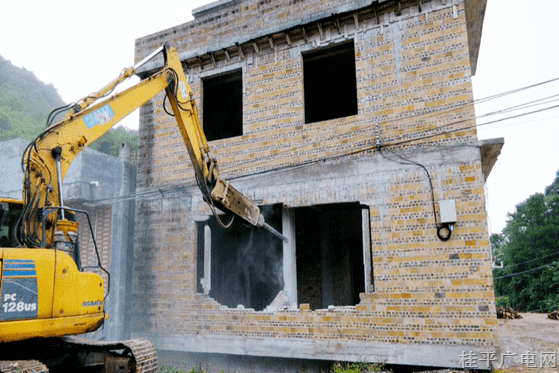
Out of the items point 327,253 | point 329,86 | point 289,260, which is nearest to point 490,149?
point 289,260

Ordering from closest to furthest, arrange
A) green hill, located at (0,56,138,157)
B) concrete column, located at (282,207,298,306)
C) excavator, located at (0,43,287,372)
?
1. excavator, located at (0,43,287,372)
2. concrete column, located at (282,207,298,306)
3. green hill, located at (0,56,138,157)

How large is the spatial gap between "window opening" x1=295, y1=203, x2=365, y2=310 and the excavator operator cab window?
26.3 feet

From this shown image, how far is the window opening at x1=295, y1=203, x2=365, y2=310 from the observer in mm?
12805

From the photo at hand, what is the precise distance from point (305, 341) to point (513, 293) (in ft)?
96.2

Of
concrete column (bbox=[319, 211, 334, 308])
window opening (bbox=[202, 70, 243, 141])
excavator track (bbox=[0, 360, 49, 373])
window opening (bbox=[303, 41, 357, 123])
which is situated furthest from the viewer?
window opening (bbox=[202, 70, 243, 141])

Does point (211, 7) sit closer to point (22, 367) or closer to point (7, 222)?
point (7, 222)

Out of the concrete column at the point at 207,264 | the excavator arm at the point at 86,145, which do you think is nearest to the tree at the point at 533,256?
the concrete column at the point at 207,264

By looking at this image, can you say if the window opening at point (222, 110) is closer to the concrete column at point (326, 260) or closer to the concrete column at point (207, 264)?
the concrete column at point (207, 264)

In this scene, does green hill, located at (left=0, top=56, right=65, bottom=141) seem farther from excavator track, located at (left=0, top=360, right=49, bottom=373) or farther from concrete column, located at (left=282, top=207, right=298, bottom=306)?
excavator track, located at (left=0, top=360, right=49, bottom=373)

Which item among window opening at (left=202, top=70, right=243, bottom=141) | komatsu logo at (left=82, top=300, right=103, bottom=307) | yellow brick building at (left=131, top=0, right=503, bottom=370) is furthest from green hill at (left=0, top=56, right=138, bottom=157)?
komatsu logo at (left=82, top=300, right=103, bottom=307)

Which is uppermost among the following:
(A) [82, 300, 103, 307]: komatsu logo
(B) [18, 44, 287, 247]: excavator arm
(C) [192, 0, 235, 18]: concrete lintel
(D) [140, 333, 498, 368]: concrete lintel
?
(C) [192, 0, 235, 18]: concrete lintel

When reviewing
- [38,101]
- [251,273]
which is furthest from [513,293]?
[38,101]

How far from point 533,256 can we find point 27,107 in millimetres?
47953

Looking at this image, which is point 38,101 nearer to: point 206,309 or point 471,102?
point 206,309
